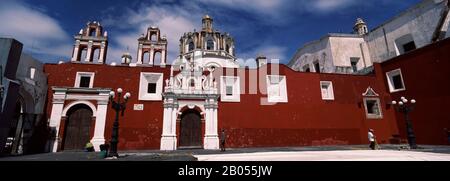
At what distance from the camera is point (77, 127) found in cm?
1473

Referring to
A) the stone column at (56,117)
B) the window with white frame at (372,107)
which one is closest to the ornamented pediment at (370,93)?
the window with white frame at (372,107)

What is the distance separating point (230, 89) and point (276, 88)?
12.0 feet

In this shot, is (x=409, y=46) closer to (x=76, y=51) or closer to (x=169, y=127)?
(x=169, y=127)

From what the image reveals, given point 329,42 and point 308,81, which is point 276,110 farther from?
point 329,42

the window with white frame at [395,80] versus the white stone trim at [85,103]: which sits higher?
the window with white frame at [395,80]

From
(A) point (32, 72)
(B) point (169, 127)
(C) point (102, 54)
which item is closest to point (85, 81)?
(A) point (32, 72)

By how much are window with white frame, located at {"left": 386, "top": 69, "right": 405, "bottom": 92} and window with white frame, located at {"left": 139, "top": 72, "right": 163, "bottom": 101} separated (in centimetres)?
1877

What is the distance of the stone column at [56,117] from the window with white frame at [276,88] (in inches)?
562

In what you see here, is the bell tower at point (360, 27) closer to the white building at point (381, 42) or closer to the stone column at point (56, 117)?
the white building at point (381, 42)

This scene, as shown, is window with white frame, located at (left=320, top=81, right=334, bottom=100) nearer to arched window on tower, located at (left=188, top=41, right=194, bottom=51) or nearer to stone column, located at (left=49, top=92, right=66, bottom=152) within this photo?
stone column, located at (left=49, top=92, right=66, bottom=152)

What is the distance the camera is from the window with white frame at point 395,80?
17.9 metres

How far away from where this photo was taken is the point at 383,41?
23.0 metres

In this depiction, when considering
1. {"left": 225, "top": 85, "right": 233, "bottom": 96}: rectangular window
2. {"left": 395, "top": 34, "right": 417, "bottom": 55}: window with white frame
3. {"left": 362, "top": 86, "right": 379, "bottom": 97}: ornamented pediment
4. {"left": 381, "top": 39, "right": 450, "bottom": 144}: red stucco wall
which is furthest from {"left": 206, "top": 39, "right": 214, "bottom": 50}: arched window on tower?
{"left": 381, "top": 39, "right": 450, "bottom": 144}: red stucco wall

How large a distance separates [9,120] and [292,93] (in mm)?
16864
